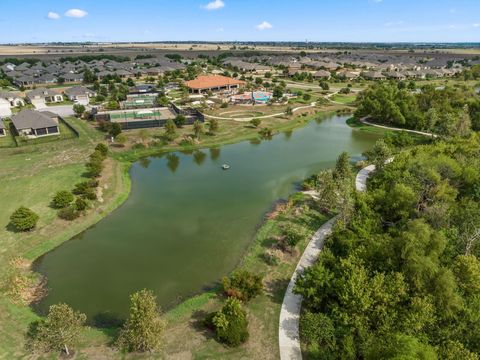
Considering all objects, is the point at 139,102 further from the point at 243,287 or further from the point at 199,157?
the point at 243,287

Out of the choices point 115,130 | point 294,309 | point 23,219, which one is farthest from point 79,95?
point 294,309

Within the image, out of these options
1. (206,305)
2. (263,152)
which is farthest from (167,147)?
(206,305)

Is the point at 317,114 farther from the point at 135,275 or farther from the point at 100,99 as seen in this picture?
the point at 135,275

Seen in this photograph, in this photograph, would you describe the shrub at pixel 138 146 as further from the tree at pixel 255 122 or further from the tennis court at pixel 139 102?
the tennis court at pixel 139 102

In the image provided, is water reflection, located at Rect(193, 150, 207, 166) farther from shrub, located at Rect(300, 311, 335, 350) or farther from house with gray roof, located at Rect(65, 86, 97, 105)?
house with gray roof, located at Rect(65, 86, 97, 105)

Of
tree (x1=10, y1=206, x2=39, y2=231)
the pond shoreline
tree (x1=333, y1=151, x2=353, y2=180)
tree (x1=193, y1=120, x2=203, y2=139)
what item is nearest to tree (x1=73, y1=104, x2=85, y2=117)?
the pond shoreline
